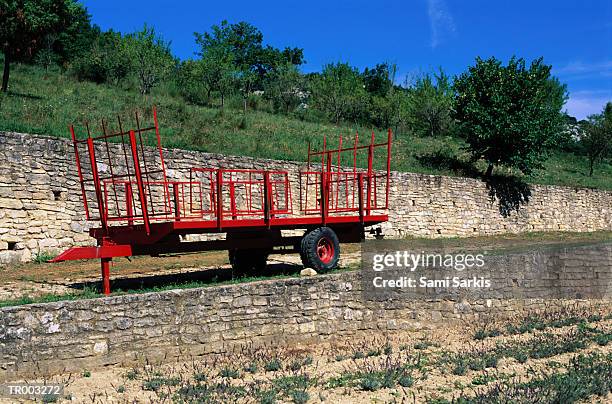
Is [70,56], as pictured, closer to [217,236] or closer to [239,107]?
[239,107]

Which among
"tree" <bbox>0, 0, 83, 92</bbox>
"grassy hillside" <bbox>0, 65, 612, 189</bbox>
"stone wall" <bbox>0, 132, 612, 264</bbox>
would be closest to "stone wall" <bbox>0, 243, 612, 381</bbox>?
"stone wall" <bbox>0, 132, 612, 264</bbox>

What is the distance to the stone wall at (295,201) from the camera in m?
11.9

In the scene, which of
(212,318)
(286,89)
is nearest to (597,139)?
(286,89)

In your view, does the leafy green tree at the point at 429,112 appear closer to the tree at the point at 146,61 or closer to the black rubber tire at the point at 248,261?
the tree at the point at 146,61

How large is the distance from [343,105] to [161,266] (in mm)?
32179

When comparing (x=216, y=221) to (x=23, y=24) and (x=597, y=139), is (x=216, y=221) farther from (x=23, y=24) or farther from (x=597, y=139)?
(x=597, y=139)

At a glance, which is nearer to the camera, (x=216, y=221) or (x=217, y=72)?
(x=216, y=221)

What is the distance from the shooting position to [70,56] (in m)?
41.0

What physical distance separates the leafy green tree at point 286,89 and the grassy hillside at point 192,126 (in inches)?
388

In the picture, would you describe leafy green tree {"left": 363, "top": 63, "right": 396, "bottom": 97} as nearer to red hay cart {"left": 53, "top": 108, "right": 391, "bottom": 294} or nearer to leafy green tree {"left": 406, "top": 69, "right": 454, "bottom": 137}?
leafy green tree {"left": 406, "top": 69, "right": 454, "bottom": 137}

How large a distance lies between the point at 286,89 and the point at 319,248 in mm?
32489

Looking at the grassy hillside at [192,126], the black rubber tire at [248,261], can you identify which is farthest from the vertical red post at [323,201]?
the grassy hillside at [192,126]

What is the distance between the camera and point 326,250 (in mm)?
10547

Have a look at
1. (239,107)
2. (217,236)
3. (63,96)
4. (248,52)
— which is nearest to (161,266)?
(217,236)
